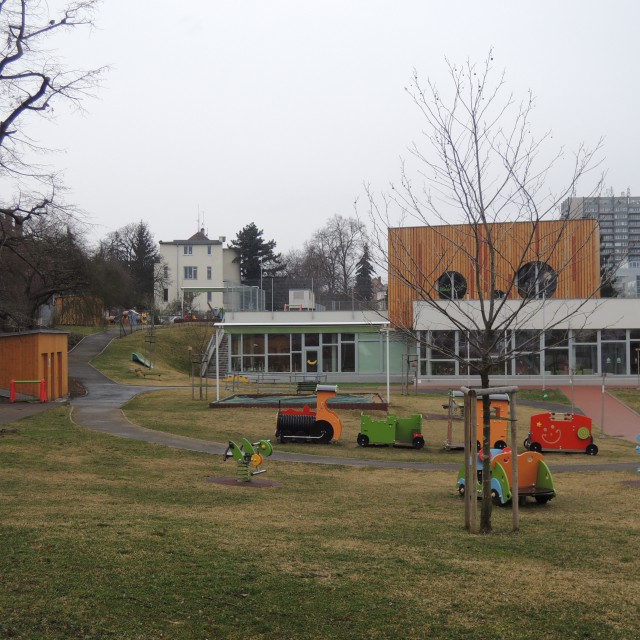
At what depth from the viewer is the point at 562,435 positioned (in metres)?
23.3

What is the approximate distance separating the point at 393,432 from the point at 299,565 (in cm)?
1643

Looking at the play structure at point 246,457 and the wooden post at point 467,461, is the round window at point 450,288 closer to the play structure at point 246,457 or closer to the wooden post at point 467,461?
the wooden post at point 467,461

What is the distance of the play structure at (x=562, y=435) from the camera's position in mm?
23031

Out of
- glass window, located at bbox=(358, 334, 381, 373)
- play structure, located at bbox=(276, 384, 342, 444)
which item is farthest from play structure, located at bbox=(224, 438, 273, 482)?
glass window, located at bbox=(358, 334, 381, 373)

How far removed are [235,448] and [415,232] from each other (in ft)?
110

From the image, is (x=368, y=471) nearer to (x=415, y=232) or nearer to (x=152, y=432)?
(x=152, y=432)

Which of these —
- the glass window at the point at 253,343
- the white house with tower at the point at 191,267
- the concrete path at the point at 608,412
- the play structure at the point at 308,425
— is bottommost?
the concrete path at the point at 608,412

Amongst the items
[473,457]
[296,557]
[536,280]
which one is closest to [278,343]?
[536,280]

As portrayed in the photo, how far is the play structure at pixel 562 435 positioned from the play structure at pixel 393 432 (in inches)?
133

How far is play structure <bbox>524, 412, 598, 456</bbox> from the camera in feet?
75.6

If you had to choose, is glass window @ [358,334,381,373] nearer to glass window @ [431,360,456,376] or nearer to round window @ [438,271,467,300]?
glass window @ [431,360,456,376]

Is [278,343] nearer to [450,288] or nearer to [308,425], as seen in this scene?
[308,425]

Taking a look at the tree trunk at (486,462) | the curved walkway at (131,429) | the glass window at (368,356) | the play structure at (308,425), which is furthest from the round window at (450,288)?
the glass window at (368,356)

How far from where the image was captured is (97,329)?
7431cm
